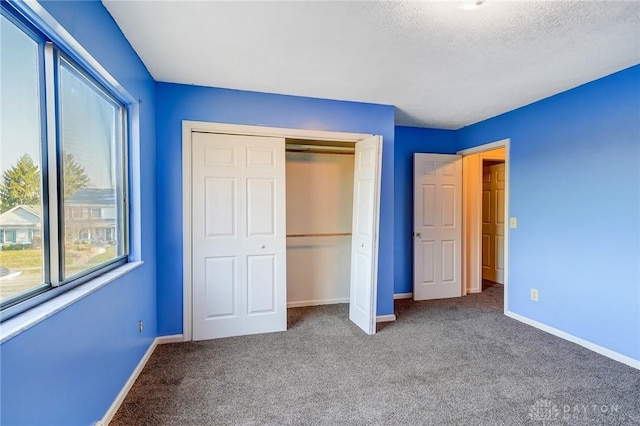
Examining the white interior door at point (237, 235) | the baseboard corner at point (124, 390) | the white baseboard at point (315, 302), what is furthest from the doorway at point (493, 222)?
the baseboard corner at point (124, 390)

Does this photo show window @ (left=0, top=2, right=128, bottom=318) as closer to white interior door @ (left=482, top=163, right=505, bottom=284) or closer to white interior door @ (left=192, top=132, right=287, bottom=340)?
white interior door @ (left=192, top=132, right=287, bottom=340)

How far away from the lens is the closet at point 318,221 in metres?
4.01

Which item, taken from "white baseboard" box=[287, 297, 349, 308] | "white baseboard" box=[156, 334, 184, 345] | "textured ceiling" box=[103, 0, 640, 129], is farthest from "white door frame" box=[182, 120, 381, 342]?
"white baseboard" box=[287, 297, 349, 308]

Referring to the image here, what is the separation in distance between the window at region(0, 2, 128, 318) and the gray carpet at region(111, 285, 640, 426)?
105 centimetres

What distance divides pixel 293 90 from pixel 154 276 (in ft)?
6.99

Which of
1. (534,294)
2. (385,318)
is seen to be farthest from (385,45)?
(534,294)

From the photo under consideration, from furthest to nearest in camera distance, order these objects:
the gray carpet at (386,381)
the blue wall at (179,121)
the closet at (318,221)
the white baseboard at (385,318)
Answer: the closet at (318,221) → the white baseboard at (385,318) → the blue wall at (179,121) → the gray carpet at (386,381)

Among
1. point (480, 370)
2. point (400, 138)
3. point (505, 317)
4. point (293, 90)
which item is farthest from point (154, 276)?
point (505, 317)

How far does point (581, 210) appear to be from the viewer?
2.94 m

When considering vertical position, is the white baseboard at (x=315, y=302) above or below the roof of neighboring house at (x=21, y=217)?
below

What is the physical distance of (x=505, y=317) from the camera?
3.65 meters

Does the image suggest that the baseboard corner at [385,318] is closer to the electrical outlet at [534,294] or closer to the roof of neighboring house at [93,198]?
the electrical outlet at [534,294]

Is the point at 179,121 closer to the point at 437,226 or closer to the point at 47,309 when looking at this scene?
the point at 47,309

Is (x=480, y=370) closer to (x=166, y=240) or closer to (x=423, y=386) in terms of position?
(x=423, y=386)
